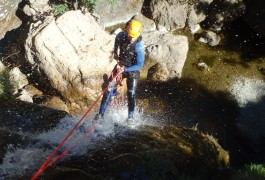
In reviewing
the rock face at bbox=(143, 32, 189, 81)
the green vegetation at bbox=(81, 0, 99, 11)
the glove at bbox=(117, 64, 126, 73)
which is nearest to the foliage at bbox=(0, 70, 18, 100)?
the glove at bbox=(117, 64, 126, 73)

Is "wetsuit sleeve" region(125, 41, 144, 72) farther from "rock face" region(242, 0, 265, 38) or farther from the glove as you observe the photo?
"rock face" region(242, 0, 265, 38)

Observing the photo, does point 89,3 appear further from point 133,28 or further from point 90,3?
point 133,28

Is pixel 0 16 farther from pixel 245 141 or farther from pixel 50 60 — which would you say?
pixel 245 141

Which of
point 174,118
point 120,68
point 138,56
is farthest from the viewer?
point 174,118

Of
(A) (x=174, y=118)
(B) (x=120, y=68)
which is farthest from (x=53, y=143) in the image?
(A) (x=174, y=118)

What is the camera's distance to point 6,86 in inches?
355

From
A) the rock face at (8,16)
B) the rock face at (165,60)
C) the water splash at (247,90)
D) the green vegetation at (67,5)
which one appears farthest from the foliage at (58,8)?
the water splash at (247,90)

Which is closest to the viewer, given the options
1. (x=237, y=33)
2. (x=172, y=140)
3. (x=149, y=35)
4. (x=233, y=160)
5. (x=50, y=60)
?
(x=172, y=140)

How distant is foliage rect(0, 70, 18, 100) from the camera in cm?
873

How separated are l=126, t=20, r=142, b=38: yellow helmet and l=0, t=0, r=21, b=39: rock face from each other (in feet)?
17.9

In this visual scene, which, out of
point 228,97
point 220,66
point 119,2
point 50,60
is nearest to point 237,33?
point 220,66

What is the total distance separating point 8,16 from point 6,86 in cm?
329

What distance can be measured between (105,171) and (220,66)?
8.37m

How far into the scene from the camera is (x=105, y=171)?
217 inches
